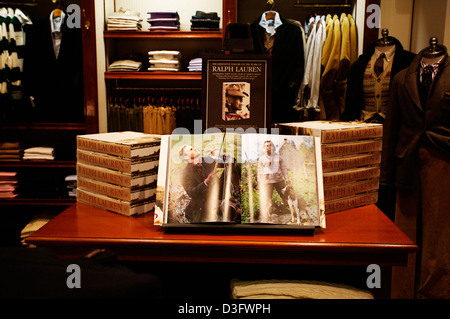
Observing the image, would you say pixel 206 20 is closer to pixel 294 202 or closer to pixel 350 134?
pixel 350 134

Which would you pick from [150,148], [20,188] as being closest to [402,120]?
[150,148]

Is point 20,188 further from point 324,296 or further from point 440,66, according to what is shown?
point 440,66

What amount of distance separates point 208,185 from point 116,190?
1.18 feet

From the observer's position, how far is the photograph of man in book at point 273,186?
1249 millimetres

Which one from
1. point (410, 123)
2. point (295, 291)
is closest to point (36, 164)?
point (295, 291)

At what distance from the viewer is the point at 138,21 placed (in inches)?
136

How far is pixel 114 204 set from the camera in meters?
A: 1.42

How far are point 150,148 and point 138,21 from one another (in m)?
2.40

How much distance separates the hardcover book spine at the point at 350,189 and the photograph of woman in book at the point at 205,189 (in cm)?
38

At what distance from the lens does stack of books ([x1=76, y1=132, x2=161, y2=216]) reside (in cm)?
138

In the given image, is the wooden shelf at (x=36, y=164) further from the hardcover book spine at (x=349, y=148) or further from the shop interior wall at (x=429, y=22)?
the shop interior wall at (x=429, y=22)

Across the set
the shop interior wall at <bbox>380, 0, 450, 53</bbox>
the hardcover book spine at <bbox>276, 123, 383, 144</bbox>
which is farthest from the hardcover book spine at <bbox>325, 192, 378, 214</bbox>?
the shop interior wall at <bbox>380, 0, 450, 53</bbox>

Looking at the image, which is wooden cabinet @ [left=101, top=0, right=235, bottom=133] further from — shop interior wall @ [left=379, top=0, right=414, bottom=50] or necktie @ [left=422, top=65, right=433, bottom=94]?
necktie @ [left=422, top=65, right=433, bottom=94]
